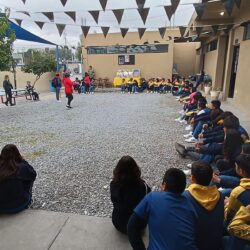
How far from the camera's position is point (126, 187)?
242 centimetres

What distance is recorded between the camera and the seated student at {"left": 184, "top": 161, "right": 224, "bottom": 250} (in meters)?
1.91

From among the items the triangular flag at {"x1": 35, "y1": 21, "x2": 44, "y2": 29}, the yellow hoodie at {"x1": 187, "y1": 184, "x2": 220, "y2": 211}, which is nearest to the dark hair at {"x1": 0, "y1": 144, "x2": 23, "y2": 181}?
the yellow hoodie at {"x1": 187, "y1": 184, "x2": 220, "y2": 211}

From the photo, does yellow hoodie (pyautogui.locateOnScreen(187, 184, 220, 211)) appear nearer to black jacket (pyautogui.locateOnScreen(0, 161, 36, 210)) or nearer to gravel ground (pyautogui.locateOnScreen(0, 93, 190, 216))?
gravel ground (pyautogui.locateOnScreen(0, 93, 190, 216))

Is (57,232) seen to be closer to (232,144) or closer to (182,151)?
(232,144)

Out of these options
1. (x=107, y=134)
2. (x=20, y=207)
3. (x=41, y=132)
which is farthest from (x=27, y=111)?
(x=20, y=207)

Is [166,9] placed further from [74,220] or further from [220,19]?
[220,19]

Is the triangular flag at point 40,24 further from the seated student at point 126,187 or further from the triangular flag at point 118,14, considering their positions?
the seated student at point 126,187

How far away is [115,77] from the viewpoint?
1784 cm

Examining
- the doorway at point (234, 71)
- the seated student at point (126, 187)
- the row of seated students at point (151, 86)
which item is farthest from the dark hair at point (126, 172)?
the row of seated students at point (151, 86)

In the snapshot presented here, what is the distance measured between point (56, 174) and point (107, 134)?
8.11 ft

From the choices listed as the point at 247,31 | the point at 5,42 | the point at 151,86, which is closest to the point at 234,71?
the point at 247,31

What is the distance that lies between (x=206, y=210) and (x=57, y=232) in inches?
62.4

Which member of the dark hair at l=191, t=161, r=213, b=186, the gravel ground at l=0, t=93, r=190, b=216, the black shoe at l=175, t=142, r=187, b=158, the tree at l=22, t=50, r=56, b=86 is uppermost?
the tree at l=22, t=50, r=56, b=86

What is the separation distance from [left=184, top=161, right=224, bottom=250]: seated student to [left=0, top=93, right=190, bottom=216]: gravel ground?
4.47ft
